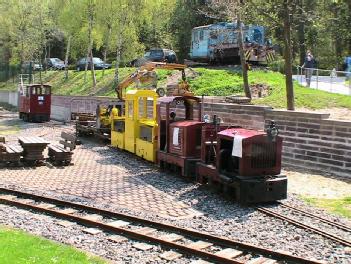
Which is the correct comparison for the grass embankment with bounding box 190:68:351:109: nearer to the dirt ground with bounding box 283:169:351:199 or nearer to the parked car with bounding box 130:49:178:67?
the dirt ground with bounding box 283:169:351:199

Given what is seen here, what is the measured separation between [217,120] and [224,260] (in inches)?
204

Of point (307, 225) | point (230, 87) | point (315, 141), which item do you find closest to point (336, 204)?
point (307, 225)

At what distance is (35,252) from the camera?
771 cm

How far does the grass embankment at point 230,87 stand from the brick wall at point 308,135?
622 centimetres

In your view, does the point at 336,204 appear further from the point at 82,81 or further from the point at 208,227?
the point at 82,81

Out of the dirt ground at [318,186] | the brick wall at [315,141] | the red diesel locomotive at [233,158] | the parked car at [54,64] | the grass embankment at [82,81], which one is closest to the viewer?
the red diesel locomotive at [233,158]

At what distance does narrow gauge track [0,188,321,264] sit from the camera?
24.7ft

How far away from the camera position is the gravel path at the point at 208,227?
25.9 feet

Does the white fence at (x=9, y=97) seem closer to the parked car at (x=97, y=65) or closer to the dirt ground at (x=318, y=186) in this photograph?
the parked car at (x=97, y=65)

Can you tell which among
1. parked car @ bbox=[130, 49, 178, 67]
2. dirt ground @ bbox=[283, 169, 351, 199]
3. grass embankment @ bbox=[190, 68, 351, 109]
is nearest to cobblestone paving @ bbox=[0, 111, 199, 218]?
dirt ground @ bbox=[283, 169, 351, 199]

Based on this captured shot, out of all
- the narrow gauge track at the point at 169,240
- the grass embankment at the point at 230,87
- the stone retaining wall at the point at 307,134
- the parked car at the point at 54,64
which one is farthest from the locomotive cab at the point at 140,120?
the parked car at the point at 54,64

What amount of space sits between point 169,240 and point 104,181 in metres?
5.45

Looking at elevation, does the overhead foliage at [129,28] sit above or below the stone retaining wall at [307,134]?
above

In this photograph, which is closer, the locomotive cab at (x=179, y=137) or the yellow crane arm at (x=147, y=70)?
the locomotive cab at (x=179, y=137)
